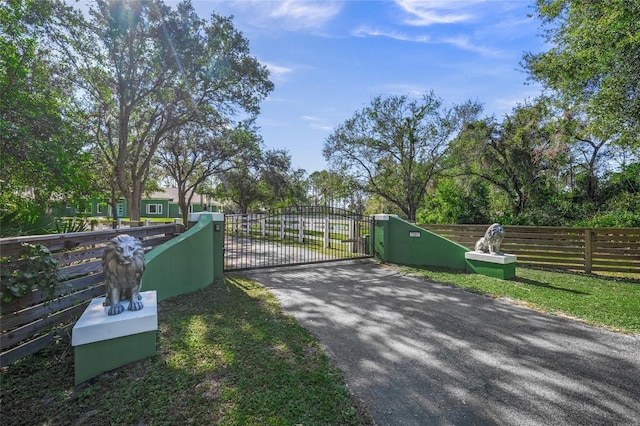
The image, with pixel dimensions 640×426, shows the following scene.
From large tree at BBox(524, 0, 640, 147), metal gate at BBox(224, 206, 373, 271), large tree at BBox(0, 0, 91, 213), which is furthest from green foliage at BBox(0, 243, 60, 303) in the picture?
large tree at BBox(524, 0, 640, 147)

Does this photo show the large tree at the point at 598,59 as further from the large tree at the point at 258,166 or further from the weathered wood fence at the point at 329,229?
the large tree at the point at 258,166

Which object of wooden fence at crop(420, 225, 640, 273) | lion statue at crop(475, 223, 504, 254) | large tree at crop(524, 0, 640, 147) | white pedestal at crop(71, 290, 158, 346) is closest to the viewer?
white pedestal at crop(71, 290, 158, 346)

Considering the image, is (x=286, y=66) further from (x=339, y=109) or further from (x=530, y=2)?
(x=530, y=2)

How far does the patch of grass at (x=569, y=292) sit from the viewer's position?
14.1 feet

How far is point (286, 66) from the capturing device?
981 centimetres

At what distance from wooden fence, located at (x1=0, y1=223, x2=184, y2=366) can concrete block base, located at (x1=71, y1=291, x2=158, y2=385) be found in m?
0.49

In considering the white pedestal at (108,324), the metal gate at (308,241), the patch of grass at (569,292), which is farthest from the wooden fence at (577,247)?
the white pedestal at (108,324)

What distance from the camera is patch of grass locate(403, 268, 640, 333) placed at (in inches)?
169

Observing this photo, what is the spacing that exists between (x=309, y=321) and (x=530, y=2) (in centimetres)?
1051

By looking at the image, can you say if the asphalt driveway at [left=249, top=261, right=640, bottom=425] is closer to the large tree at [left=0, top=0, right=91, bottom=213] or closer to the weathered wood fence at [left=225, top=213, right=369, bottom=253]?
the weathered wood fence at [left=225, top=213, right=369, bottom=253]

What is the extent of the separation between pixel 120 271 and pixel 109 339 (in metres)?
0.57

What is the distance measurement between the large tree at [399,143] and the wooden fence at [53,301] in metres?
12.5

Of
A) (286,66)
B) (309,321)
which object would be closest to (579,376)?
(309,321)

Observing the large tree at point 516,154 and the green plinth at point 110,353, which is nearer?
the green plinth at point 110,353
